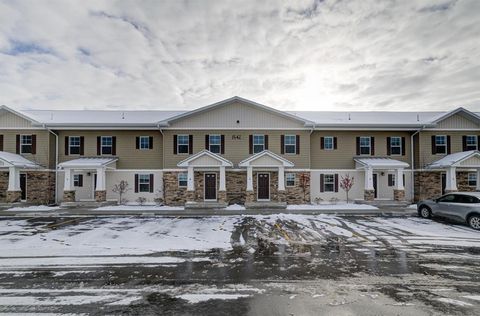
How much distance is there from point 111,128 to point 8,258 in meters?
15.0

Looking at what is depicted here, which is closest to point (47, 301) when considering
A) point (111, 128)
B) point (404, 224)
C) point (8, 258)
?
point (8, 258)

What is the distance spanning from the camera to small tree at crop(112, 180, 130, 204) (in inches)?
842

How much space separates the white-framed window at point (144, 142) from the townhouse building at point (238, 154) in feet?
0.26

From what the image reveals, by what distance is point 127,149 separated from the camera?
22.0 metres

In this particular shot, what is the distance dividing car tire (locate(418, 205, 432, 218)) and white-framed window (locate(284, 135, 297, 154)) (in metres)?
9.22

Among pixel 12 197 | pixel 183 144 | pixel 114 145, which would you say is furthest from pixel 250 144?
pixel 12 197

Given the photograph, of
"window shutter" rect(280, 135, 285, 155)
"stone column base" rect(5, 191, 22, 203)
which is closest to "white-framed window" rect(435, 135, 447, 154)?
"window shutter" rect(280, 135, 285, 155)

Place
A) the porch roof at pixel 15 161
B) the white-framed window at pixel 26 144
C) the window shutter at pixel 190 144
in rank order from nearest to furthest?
1. the porch roof at pixel 15 161
2. the window shutter at pixel 190 144
3. the white-framed window at pixel 26 144

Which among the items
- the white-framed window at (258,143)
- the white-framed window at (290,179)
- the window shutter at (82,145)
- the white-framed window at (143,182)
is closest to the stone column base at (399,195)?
the white-framed window at (290,179)

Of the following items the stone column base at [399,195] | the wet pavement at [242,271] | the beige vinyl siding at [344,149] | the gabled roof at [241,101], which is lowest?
the wet pavement at [242,271]

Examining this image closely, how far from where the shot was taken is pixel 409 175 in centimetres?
2256

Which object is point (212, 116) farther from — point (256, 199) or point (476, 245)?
point (476, 245)

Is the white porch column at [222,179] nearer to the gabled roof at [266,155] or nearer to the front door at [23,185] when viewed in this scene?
the gabled roof at [266,155]

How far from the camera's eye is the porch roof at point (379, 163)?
20516 millimetres
